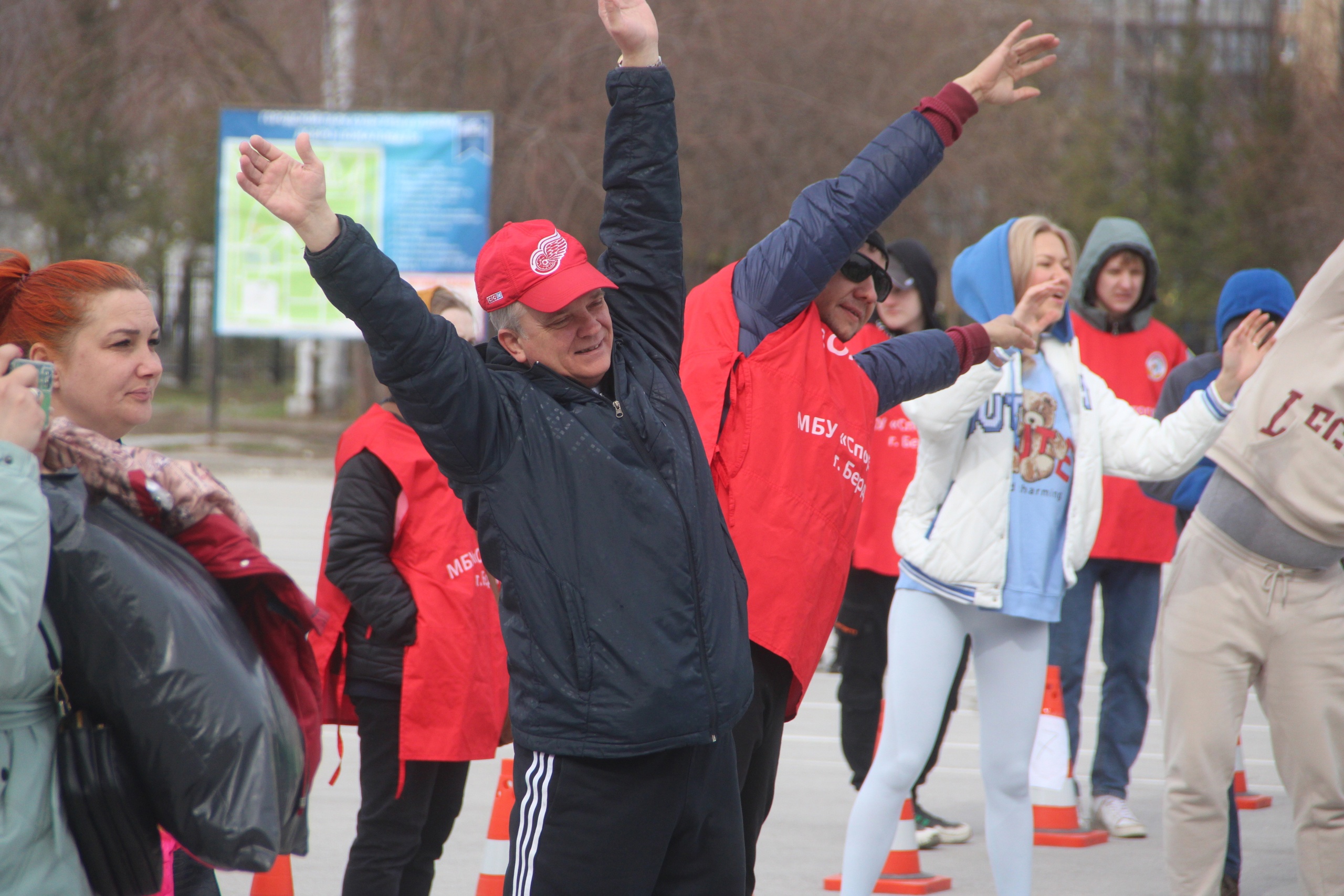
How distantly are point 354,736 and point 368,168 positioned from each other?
11808 millimetres

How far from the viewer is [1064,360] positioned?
4.55 metres

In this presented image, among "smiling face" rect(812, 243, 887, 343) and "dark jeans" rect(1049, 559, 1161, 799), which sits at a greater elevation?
"smiling face" rect(812, 243, 887, 343)

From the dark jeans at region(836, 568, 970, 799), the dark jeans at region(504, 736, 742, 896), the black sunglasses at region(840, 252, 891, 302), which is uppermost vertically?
the black sunglasses at region(840, 252, 891, 302)

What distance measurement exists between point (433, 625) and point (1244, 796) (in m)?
4.03

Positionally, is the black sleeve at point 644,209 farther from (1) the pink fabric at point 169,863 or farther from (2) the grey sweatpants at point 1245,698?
(2) the grey sweatpants at point 1245,698

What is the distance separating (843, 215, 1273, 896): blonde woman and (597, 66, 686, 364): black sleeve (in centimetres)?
147

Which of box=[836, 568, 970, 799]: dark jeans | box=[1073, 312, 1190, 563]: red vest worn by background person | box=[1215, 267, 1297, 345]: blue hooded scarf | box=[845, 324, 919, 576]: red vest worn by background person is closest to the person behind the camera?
box=[1215, 267, 1297, 345]: blue hooded scarf

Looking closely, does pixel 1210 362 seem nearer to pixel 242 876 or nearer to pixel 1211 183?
pixel 242 876

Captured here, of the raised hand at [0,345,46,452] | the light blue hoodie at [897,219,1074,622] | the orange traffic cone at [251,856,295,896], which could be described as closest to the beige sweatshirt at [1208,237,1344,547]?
the light blue hoodie at [897,219,1074,622]

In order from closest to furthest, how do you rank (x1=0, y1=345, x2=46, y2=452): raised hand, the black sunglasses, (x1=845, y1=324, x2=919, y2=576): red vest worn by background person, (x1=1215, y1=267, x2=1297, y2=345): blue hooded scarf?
(x1=0, y1=345, x2=46, y2=452): raised hand < the black sunglasses < (x1=1215, y1=267, x2=1297, y2=345): blue hooded scarf < (x1=845, y1=324, x2=919, y2=576): red vest worn by background person

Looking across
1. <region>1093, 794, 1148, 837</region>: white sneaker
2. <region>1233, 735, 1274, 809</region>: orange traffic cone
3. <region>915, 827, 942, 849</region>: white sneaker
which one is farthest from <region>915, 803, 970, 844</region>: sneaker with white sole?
<region>1233, 735, 1274, 809</region>: orange traffic cone

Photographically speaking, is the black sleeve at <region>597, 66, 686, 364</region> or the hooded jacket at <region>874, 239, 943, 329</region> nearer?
the black sleeve at <region>597, 66, 686, 364</region>

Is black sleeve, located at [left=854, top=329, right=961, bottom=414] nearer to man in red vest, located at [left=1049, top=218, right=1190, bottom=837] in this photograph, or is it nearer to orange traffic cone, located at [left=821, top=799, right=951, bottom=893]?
orange traffic cone, located at [left=821, top=799, right=951, bottom=893]

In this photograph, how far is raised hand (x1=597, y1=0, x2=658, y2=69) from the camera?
116 inches
